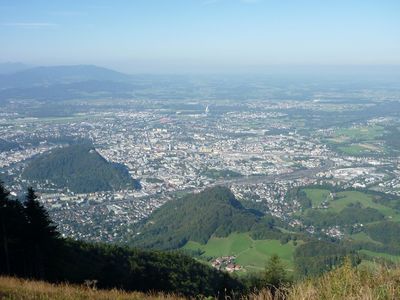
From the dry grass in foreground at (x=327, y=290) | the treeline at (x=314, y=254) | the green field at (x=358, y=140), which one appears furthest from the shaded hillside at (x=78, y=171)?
the dry grass in foreground at (x=327, y=290)

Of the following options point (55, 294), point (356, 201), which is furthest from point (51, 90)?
point (55, 294)

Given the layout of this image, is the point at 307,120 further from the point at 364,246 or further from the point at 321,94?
the point at 364,246

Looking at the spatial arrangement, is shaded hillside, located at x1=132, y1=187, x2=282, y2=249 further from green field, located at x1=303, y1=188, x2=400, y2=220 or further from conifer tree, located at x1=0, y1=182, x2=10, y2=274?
conifer tree, located at x1=0, y1=182, x2=10, y2=274

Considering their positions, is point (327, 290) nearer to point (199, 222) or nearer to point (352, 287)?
point (352, 287)

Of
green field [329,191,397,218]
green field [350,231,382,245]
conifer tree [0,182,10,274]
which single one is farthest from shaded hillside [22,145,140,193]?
conifer tree [0,182,10,274]

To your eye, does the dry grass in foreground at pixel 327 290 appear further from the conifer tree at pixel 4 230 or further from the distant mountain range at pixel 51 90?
the distant mountain range at pixel 51 90

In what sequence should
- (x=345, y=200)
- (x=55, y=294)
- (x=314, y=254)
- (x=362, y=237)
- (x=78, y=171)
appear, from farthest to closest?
(x=78, y=171) → (x=345, y=200) → (x=362, y=237) → (x=314, y=254) → (x=55, y=294)
